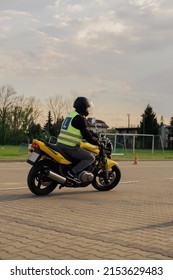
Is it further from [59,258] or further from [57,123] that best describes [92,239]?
[57,123]

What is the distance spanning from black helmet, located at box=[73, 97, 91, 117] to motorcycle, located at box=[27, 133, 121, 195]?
0.69 meters

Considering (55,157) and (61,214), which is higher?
(55,157)

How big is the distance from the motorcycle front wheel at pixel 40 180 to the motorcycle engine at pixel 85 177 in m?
0.52

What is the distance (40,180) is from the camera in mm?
8750

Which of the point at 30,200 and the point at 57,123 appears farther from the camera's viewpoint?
the point at 57,123

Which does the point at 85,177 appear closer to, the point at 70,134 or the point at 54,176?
the point at 54,176

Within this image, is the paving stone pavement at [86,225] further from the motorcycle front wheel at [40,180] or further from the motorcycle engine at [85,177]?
the motorcycle engine at [85,177]

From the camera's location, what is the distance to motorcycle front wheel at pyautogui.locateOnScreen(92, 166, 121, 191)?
9.72 m

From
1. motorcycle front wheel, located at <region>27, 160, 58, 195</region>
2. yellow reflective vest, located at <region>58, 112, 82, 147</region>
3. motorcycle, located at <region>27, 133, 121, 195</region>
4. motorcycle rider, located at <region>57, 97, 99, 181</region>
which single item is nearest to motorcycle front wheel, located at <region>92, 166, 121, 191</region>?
motorcycle, located at <region>27, 133, 121, 195</region>
